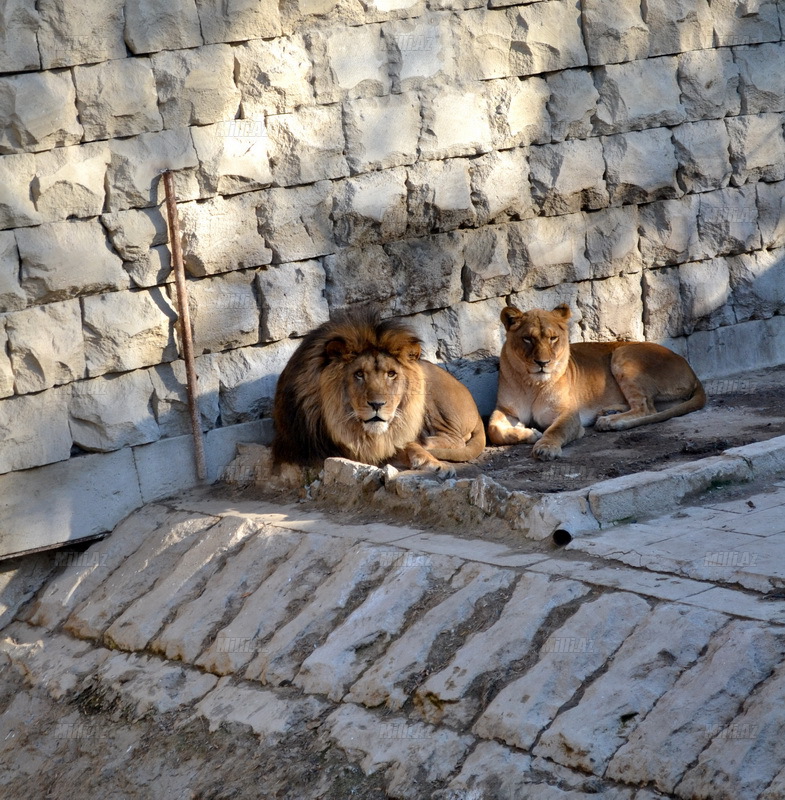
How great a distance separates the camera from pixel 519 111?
9047mm

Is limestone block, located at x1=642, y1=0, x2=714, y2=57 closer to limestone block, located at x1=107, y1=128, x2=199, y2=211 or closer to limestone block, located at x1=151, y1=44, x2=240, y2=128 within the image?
limestone block, located at x1=151, y1=44, x2=240, y2=128

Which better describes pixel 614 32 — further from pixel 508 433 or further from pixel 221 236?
pixel 221 236

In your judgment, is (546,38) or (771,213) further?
(771,213)

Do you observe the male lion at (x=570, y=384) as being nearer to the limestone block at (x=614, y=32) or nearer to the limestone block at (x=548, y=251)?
the limestone block at (x=548, y=251)

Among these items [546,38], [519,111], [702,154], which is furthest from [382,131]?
[702,154]

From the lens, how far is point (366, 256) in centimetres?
862

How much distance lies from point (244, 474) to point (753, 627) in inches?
167

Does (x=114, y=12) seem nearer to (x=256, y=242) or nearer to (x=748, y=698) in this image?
(x=256, y=242)

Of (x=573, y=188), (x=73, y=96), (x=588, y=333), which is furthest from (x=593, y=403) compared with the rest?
(x=73, y=96)

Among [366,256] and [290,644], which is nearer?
[290,644]

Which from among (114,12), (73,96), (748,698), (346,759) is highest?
(114,12)

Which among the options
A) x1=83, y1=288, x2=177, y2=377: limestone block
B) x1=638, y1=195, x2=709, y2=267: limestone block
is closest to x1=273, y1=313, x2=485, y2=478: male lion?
x1=83, y1=288, x2=177, y2=377: limestone block

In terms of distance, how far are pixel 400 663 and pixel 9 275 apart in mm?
3655

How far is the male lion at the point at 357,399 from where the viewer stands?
25.2 ft
